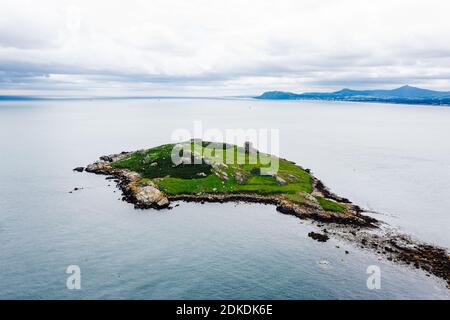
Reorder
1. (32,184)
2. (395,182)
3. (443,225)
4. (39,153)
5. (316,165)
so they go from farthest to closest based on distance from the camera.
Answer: (39,153), (316,165), (395,182), (32,184), (443,225)

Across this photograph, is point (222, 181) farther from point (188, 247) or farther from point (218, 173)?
point (188, 247)

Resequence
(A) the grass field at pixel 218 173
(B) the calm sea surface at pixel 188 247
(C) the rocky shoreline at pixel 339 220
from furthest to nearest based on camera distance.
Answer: (A) the grass field at pixel 218 173
(C) the rocky shoreline at pixel 339 220
(B) the calm sea surface at pixel 188 247

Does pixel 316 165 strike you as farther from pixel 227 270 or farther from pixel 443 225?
pixel 227 270

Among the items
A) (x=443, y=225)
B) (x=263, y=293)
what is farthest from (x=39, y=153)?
(x=443, y=225)

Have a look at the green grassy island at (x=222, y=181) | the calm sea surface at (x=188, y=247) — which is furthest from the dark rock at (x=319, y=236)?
the green grassy island at (x=222, y=181)

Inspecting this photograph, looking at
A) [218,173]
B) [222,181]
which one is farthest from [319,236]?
[218,173]

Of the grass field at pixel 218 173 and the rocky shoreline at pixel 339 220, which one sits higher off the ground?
the grass field at pixel 218 173

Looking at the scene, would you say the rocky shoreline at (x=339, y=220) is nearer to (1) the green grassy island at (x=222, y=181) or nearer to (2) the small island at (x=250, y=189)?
(2) the small island at (x=250, y=189)

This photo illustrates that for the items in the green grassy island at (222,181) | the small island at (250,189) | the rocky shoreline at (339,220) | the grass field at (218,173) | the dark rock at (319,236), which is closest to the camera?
the rocky shoreline at (339,220)
